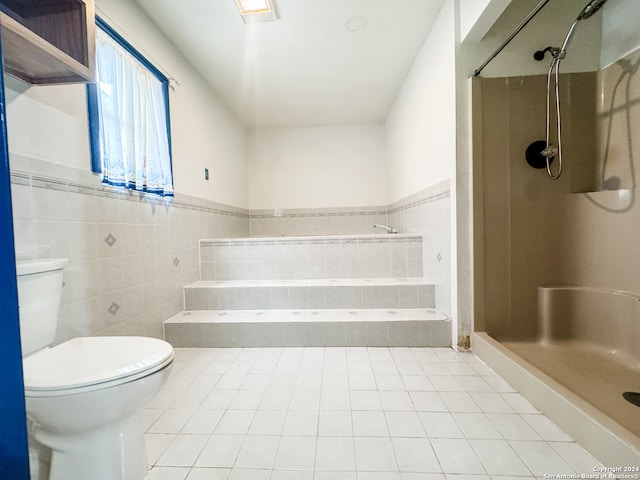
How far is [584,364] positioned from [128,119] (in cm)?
296

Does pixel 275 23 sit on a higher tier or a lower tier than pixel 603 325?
higher

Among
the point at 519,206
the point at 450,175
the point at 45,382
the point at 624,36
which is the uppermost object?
the point at 624,36

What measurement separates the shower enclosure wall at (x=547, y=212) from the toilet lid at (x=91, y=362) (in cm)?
181

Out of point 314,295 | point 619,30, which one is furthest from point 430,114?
point 314,295

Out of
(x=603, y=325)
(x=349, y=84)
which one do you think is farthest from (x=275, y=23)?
(x=603, y=325)

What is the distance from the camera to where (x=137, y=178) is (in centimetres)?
167

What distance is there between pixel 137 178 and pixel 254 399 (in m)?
1.49

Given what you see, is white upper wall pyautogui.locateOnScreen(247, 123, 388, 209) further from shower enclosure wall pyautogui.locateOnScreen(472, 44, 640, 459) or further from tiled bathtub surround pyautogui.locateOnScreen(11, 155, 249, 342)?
shower enclosure wall pyautogui.locateOnScreen(472, 44, 640, 459)

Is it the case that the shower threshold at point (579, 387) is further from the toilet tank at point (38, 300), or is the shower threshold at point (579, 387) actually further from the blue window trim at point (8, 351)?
the toilet tank at point (38, 300)

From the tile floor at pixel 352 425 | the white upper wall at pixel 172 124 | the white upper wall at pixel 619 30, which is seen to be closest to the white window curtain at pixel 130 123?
the white upper wall at pixel 172 124

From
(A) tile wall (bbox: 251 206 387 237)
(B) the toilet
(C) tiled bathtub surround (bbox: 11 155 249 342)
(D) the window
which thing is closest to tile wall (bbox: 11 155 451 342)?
(C) tiled bathtub surround (bbox: 11 155 249 342)

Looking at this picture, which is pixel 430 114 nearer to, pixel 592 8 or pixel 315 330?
pixel 592 8

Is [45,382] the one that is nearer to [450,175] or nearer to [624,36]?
[450,175]

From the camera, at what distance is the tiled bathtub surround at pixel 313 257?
2.38 m
